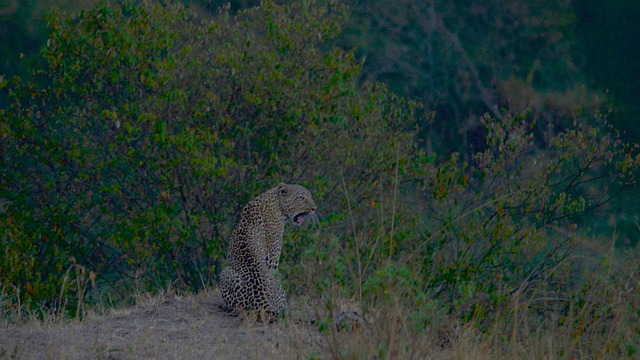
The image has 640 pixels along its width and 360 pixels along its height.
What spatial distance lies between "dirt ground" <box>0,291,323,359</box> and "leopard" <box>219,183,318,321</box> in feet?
0.62

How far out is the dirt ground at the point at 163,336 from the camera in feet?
23.0

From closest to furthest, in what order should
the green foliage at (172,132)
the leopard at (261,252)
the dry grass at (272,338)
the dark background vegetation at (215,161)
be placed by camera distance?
the dry grass at (272,338)
the leopard at (261,252)
the dark background vegetation at (215,161)
the green foliage at (172,132)

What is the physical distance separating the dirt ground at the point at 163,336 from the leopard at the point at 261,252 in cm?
19

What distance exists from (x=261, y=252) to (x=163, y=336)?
1.52 meters

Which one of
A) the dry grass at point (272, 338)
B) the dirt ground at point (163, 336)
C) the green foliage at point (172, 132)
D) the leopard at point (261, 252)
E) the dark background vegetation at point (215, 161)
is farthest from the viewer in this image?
the green foliage at point (172, 132)

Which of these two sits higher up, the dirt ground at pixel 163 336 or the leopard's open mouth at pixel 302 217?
the leopard's open mouth at pixel 302 217

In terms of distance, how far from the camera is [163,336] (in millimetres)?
7723

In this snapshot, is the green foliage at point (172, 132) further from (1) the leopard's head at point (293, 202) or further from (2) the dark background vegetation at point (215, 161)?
(1) the leopard's head at point (293, 202)

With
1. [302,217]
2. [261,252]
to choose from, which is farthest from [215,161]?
[261,252]

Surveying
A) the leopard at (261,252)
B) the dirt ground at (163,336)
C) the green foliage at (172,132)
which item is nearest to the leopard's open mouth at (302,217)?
the leopard at (261,252)

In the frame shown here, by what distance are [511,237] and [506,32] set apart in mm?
17220

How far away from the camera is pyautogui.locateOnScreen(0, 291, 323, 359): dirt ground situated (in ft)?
23.0

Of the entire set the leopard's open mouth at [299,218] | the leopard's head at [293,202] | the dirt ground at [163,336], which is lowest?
the dirt ground at [163,336]

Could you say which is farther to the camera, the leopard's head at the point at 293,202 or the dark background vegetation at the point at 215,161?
the dark background vegetation at the point at 215,161
